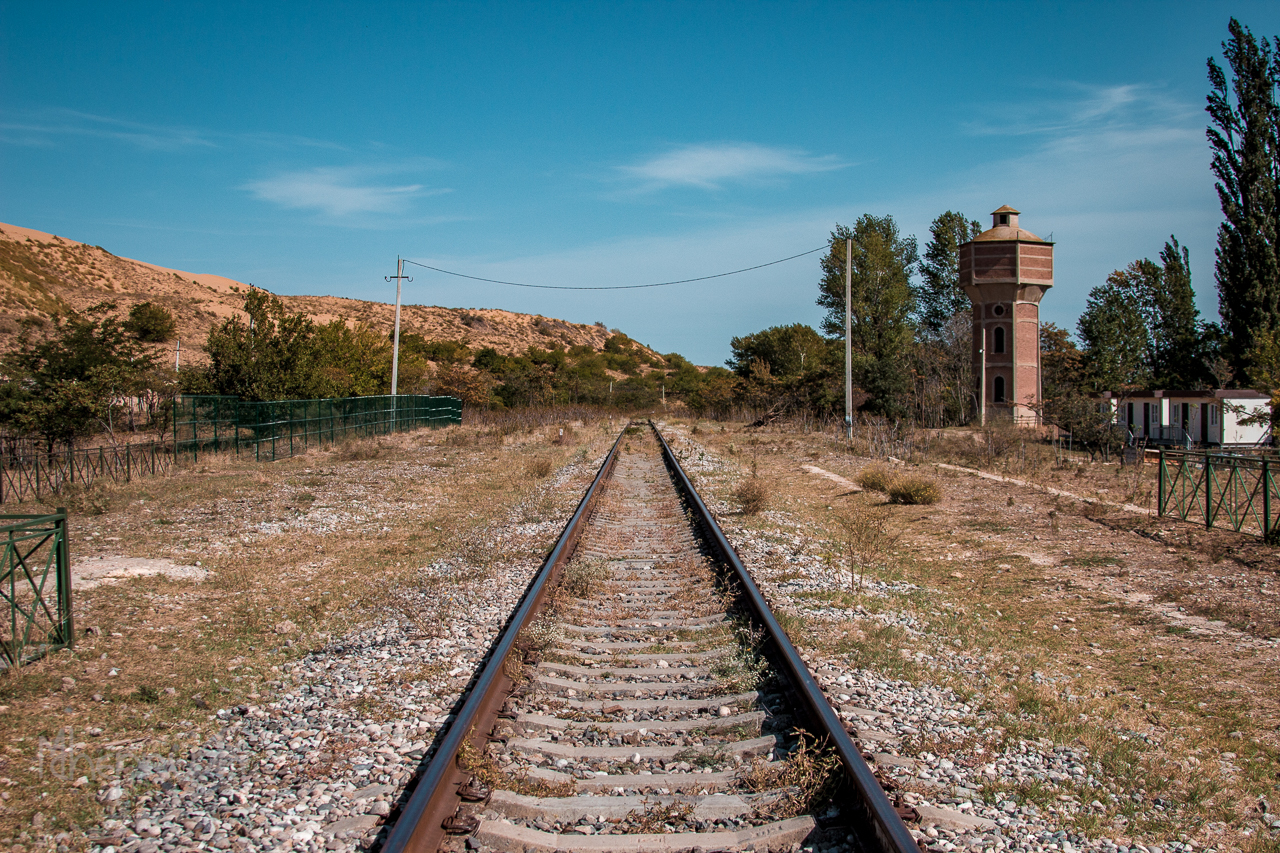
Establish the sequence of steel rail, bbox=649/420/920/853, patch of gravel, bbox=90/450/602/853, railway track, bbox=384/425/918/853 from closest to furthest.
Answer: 1. steel rail, bbox=649/420/920/853
2. railway track, bbox=384/425/918/853
3. patch of gravel, bbox=90/450/602/853

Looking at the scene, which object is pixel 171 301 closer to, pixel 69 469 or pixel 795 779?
pixel 69 469

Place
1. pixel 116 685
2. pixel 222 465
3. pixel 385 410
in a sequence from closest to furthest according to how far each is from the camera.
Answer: pixel 116 685, pixel 222 465, pixel 385 410

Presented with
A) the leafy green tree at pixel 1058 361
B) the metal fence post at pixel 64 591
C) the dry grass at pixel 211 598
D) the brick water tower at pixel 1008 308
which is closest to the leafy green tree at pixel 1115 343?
the leafy green tree at pixel 1058 361

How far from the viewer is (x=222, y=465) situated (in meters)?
20.8

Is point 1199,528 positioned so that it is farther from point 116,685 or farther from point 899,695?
point 116,685

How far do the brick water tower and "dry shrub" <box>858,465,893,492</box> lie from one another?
39.7 meters

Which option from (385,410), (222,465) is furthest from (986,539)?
(385,410)

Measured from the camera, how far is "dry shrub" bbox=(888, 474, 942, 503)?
1502 cm

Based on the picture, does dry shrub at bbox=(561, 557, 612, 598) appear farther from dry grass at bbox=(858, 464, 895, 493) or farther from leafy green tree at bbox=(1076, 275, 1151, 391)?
leafy green tree at bbox=(1076, 275, 1151, 391)

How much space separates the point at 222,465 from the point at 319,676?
1731 cm

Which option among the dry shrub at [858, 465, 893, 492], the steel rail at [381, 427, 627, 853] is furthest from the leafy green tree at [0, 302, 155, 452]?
the dry shrub at [858, 465, 893, 492]

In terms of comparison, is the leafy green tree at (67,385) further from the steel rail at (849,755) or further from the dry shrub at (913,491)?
the steel rail at (849,755)

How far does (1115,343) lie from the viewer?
65000 millimetres

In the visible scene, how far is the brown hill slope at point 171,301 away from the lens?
56.0 metres
